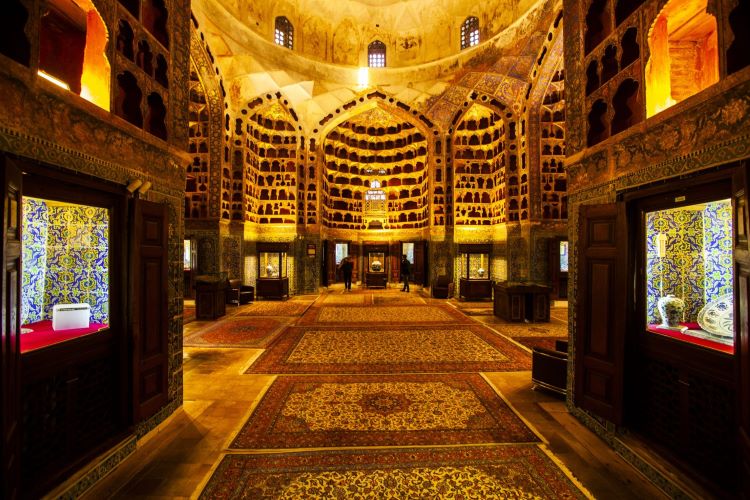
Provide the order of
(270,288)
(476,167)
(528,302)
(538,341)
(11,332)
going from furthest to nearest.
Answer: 1. (476,167)
2. (270,288)
3. (528,302)
4. (538,341)
5. (11,332)

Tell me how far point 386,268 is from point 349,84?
918 centimetres

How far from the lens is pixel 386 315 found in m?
9.77

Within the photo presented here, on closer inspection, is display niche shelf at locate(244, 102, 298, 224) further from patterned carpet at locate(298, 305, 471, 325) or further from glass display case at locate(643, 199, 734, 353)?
glass display case at locate(643, 199, 734, 353)

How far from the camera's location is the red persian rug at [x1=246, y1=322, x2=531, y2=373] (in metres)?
5.32

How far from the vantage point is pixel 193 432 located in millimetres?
3439

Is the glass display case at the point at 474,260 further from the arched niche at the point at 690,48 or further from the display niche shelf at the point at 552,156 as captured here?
the arched niche at the point at 690,48

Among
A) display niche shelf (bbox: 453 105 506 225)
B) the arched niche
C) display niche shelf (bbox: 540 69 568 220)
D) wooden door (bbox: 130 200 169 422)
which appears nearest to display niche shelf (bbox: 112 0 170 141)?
wooden door (bbox: 130 200 169 422)

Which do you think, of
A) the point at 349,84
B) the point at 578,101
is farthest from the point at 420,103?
the point at 578,101

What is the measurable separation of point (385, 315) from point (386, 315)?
0.10ft

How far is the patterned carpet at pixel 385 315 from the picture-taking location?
8930mm

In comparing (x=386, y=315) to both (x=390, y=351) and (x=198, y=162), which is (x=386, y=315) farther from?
(x=198, y=162)

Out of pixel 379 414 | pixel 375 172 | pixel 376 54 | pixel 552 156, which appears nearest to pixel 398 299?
pixel 552 156

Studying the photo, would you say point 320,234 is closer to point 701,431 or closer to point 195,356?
point 195,356

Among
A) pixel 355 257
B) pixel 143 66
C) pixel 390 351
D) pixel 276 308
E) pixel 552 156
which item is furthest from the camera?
pixel 355 257
